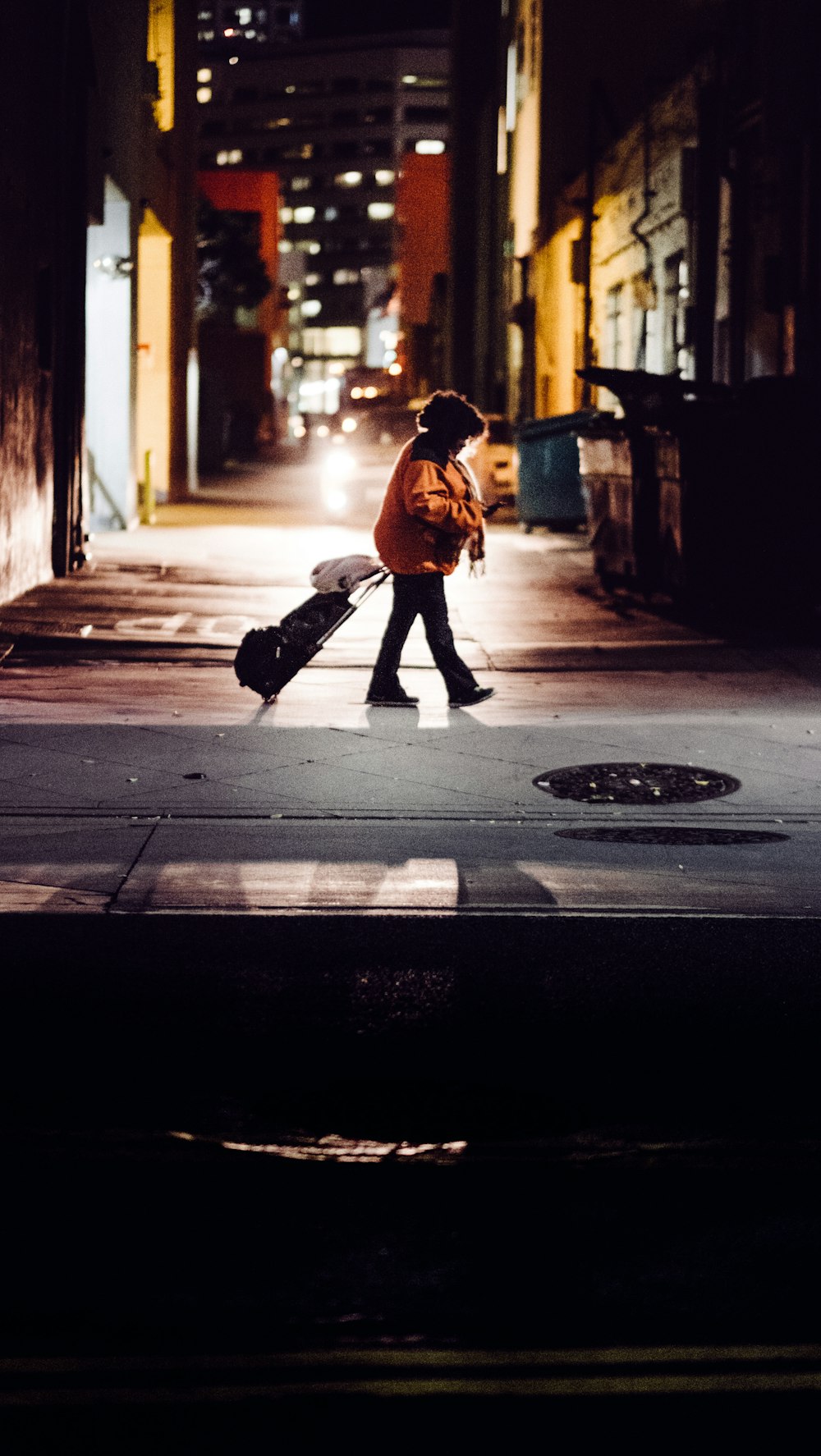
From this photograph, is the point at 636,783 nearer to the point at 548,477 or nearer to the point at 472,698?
the point at 472,698

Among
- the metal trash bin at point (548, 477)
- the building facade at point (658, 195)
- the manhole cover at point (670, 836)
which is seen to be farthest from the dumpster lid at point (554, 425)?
the manhole cover at point (670, 836)

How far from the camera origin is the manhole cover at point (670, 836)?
759cm

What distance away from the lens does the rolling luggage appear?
10.4 metres

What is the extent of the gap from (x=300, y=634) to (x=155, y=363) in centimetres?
2273

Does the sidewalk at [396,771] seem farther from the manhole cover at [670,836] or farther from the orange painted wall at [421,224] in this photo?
the orange painted wall at [421,224]

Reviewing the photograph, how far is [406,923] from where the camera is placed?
6297 millimetres

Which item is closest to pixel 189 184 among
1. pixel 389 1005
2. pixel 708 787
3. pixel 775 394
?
pixel 775 394

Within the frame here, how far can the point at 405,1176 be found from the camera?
410 centimetres

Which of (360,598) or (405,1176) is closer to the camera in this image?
(405,1176)

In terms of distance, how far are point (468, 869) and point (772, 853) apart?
4.11ft

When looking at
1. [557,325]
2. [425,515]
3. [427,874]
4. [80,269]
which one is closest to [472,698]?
[425,515]

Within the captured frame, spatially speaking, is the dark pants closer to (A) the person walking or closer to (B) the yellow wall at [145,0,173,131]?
(A) the person walking

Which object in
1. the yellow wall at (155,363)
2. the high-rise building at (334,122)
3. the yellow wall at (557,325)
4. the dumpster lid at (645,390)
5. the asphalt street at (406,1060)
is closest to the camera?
the asphalt street at (406,1060)

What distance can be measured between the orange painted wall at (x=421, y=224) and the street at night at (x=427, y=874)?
63014 millimetres
